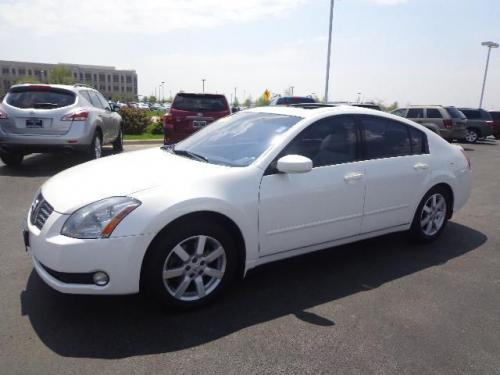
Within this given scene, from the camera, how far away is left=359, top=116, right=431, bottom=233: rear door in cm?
415

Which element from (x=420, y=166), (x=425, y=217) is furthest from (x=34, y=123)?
(x=425, y=217)

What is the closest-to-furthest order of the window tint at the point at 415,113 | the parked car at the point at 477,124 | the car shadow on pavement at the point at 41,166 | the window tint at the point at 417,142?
the window tint at the point at 417,142 < the car shadow on pavement at the point at 41,166 < the window tint at the point at 415,113 < the parked car at the point at 477,124

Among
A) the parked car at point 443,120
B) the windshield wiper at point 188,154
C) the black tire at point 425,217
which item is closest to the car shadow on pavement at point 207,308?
the black tire at point 425,217

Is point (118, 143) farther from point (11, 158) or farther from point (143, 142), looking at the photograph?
point (11, 158)

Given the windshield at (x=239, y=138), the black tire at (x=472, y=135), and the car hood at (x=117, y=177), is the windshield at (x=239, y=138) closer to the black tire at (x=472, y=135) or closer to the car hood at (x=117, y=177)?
the car hood at (x=117, y=177)

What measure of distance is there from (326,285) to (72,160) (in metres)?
7.75

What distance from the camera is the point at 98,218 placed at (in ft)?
9.32

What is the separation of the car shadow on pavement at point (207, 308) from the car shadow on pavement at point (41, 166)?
511 centimetres

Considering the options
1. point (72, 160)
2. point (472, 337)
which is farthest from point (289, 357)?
point (72, 160)

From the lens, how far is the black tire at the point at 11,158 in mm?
8484

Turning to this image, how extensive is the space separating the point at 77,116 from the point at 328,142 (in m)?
5.89

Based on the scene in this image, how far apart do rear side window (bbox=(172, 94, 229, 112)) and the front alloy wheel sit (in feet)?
23.6

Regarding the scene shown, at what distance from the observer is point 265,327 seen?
3.03 metres

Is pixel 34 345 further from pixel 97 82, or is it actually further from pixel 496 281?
pixel 97 82
